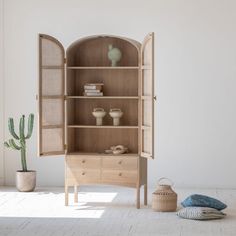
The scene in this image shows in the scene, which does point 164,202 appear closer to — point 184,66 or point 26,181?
point 26,181

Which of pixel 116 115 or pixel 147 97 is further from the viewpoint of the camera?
pixel 116 115

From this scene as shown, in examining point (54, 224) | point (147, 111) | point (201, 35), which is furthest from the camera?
point (201, 35)

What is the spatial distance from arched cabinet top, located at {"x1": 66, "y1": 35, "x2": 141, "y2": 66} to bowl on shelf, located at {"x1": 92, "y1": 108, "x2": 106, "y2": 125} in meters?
0.58

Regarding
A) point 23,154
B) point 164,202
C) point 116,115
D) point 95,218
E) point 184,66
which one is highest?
point 184,66

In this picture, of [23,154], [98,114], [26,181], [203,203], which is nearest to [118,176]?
[98,114]

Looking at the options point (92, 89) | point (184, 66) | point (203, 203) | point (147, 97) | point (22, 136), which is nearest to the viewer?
point (203, 203)

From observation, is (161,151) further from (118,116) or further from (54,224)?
(54,224)

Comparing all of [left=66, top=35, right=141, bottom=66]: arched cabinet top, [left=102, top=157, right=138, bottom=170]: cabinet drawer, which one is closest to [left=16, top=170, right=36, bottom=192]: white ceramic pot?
[left=102, top=157, right=138, bottom=170]: cabinet drawer

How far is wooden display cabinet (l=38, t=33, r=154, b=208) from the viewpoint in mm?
8266

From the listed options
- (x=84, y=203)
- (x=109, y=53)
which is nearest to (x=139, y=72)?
(x=109, y=53)

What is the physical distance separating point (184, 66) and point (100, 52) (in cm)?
157

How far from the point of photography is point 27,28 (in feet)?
33.3

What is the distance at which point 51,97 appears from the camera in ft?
27.2

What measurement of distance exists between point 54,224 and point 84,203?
4.58 ft
